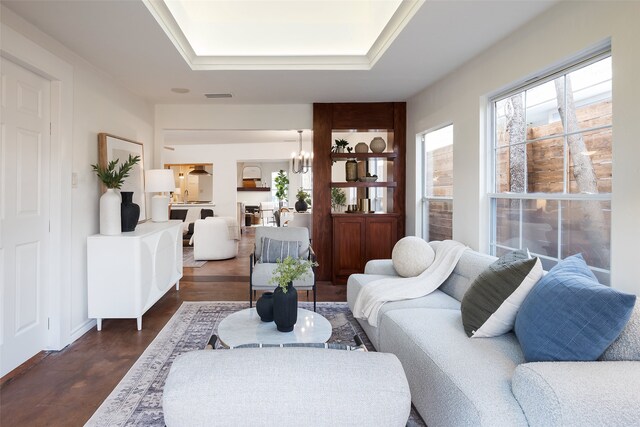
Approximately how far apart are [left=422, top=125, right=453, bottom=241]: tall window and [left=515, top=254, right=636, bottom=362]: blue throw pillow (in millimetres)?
2409

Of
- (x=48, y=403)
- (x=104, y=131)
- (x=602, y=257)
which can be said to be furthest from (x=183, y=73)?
(x=602, y=257)

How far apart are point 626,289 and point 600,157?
802 mm

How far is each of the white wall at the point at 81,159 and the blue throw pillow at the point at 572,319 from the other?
335cm

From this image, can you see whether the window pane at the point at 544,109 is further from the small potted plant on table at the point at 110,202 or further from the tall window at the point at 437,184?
the small potted plant on table at the point at 110,202

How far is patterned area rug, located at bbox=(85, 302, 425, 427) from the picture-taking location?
2062mm

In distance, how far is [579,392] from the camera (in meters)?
1.27

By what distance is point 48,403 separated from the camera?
7.29ft

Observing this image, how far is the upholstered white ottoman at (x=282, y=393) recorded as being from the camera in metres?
0.90

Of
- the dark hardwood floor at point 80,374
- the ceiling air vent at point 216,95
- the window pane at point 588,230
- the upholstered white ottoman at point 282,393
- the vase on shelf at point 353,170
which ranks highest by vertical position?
the ceiling air vent at point 216,95

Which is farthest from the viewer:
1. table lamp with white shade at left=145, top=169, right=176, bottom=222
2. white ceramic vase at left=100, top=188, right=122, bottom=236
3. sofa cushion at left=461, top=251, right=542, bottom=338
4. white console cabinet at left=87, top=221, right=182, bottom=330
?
table lamp with white shade at left=145, top=169, right=176, bottom=222

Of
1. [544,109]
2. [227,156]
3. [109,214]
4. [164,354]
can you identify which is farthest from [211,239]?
[544,109]

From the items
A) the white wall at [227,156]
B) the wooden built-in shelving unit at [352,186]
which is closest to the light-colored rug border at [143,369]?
the wooden built-in shelving unit at [352,186]

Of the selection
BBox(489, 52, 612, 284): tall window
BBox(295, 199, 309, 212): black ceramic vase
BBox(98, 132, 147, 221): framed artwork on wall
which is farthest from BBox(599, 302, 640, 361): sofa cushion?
BBox(295, 199, 309, 212): black ceramic vase

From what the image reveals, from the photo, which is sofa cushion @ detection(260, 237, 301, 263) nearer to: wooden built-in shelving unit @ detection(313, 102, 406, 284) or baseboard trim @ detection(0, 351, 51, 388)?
wooden built-in shelving unit @ detection(313, 102, 406, 284)
